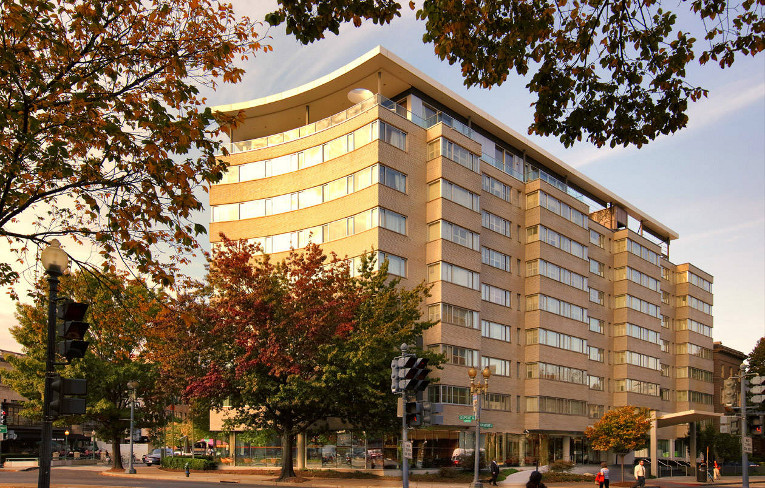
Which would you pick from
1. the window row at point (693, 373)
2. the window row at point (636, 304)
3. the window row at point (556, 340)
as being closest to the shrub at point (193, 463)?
the window row at point (556, 340)

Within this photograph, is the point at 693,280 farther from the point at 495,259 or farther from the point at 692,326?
the point at 495,259

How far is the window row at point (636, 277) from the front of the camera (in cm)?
6825

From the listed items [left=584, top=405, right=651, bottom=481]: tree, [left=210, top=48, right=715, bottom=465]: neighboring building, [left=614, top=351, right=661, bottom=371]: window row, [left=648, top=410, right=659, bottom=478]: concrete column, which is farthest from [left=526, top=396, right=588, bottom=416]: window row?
[left=614, top=351, right=661, bottom=371]: window row

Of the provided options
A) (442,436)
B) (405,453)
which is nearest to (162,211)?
(405,453)

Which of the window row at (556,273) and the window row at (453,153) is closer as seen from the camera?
the window row at (453,153)

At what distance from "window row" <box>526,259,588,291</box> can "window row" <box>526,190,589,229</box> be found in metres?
4.24

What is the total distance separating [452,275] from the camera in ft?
149

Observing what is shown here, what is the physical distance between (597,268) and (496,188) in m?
18.9

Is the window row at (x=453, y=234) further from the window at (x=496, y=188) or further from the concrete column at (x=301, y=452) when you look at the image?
the concrete column at (x=301, y=452)

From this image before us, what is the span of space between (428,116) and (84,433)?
87.9m

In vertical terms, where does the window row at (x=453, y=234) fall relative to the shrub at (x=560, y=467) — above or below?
above

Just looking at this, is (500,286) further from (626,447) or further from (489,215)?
(626,447)

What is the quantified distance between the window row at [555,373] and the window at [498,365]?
2.01m

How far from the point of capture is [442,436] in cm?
4538
